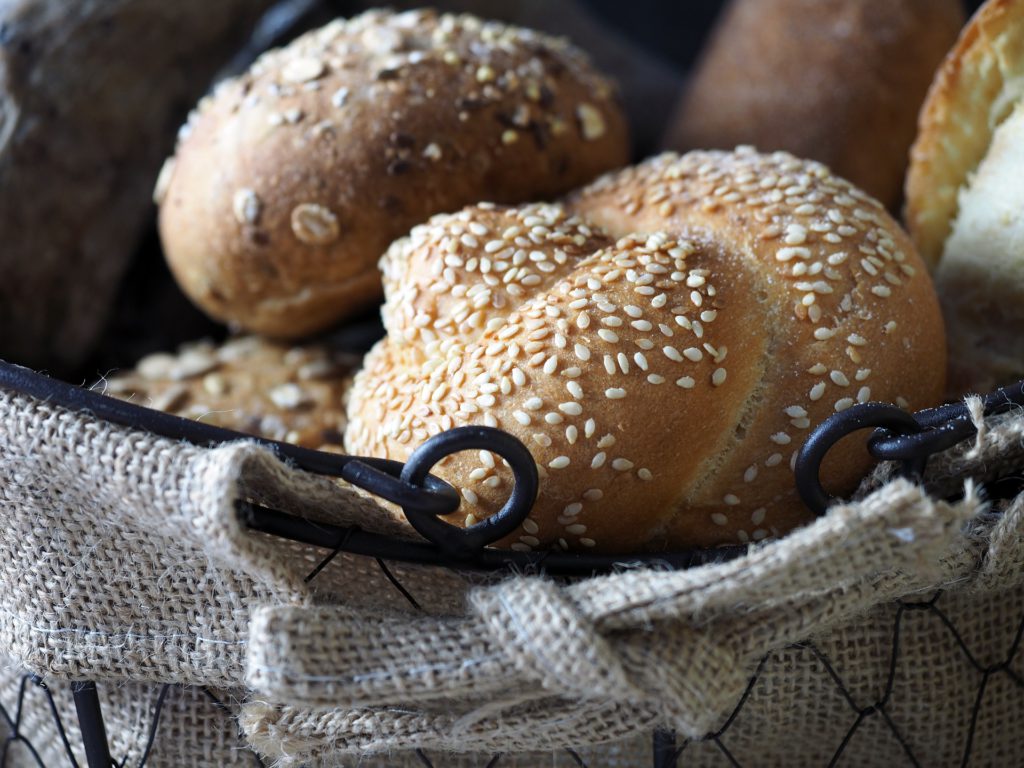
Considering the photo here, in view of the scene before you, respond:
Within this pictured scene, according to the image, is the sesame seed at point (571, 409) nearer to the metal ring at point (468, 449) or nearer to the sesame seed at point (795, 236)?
the metal ring at point (468, 449)

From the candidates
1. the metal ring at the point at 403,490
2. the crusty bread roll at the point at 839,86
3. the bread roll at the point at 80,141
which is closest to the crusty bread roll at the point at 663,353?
the metal ring at the point at 403,490

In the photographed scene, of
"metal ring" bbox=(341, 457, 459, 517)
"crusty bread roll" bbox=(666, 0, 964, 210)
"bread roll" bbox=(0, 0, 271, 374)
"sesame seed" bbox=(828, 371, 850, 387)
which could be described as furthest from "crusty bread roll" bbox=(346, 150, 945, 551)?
"bread roll" bbox=(0, 0, 271, 374)

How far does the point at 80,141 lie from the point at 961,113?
1058mm

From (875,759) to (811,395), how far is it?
1.04ft

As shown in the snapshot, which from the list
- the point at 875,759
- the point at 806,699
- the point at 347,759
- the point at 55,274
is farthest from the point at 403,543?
the point at 55,274

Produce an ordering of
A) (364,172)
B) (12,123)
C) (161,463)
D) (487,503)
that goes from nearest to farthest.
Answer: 1. (161,463)
2. (487,503)
3. (364,172)
4. (12,123)

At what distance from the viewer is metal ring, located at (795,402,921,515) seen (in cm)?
66

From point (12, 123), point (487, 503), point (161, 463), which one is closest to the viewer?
point (161, 463)

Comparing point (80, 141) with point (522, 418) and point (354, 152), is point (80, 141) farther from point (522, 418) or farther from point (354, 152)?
point (522, 418)

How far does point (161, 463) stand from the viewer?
2.11 ft

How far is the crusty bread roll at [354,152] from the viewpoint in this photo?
1.05 m

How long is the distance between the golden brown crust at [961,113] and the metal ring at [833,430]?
479mm

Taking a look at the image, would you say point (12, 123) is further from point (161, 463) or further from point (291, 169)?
point (161, 463)

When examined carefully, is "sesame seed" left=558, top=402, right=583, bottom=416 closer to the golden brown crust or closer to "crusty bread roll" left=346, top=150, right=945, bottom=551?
"crusty bread roll" left=346, top=150, right=945, bottom=551
